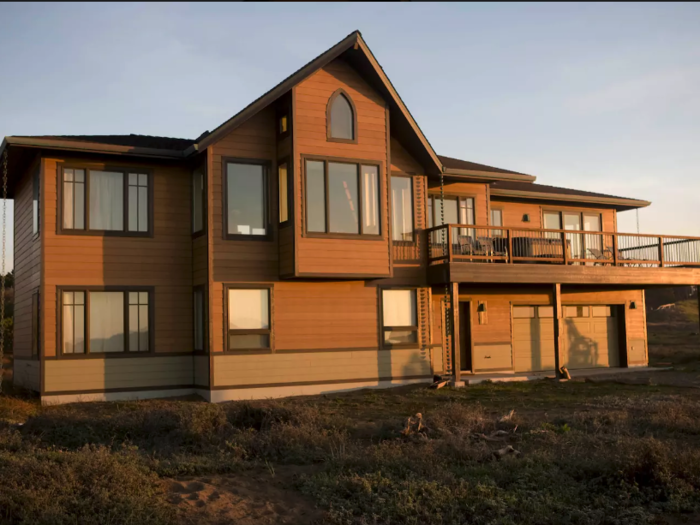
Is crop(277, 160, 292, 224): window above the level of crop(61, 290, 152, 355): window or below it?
above

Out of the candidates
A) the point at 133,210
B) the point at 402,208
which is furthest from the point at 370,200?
the point at 133,210

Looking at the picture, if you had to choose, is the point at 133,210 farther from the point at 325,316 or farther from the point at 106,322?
the point at 325,316

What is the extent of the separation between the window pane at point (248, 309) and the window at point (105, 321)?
2118 millimetres

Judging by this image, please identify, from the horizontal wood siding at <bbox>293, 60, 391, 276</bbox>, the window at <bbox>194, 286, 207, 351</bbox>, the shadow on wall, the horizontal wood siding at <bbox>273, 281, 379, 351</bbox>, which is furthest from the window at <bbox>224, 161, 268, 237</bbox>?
the shadow on wall

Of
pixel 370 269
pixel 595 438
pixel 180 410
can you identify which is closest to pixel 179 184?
pixel 370 269

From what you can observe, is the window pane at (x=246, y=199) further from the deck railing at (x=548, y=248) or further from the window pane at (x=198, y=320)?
the deck railing at (x=548, y=248)

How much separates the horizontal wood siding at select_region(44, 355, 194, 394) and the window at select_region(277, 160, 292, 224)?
14.0ft

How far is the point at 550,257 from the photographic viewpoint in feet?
72.2

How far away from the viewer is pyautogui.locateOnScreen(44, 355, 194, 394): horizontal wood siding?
56.1ft

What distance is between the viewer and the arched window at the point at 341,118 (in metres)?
18.5

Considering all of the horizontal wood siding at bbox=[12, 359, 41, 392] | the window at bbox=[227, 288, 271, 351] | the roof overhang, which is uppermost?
the roof overhang

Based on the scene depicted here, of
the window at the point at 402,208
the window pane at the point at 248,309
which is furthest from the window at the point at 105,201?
the window at the point at 402,208

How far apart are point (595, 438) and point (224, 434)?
18.8 ft

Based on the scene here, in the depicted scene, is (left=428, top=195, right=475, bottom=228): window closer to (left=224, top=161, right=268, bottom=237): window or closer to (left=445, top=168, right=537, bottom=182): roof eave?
(left=445, top=168, right=537, bottom=182): roof eave
